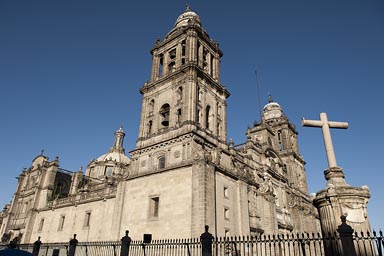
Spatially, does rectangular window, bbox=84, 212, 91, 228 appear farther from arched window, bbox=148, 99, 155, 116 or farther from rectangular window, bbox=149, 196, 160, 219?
arched window, bbox=148, 99, 155, 116

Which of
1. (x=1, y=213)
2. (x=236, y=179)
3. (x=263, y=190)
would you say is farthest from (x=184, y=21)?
(x=1, y=213)

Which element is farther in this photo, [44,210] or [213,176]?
[44,210]

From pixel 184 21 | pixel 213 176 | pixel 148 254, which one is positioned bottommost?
pixel 148 254

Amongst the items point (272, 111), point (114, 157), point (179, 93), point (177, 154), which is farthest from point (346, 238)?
point (114, 157)

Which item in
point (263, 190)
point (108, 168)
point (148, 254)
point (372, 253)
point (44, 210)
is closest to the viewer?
point (372, 253)

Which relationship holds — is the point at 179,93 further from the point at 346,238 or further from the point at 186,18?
the point at 346,238

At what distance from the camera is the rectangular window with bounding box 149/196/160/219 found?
2441cm

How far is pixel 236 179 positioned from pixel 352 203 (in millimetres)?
19144

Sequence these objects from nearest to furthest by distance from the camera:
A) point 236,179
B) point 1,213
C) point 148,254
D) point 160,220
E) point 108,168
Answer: point 148,254, point 160,220, point 236,179, point 1,213, point 108,168

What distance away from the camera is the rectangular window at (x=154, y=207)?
24.4 meters

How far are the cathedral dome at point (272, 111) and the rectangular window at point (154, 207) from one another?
3749 cm

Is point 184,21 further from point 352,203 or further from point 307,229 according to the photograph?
point 307,229

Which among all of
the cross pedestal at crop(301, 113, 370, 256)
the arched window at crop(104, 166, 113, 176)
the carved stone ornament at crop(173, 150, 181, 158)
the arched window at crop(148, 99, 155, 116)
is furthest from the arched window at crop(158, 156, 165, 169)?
the arched window at crop(104, 166, 113, 176)

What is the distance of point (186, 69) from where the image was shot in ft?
95.7
